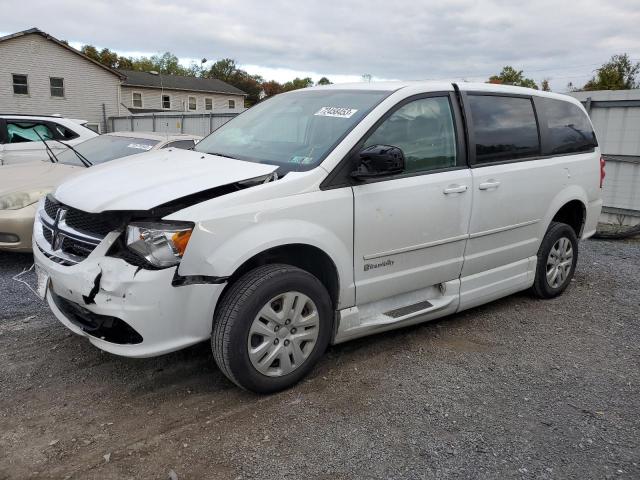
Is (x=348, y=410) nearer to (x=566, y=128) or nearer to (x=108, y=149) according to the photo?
(x=566, y=128)

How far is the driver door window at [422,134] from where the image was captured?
3635 mm

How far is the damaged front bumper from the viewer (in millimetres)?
2760

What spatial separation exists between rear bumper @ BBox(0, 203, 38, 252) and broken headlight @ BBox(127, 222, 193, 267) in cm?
302

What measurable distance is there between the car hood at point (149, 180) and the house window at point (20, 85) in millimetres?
29899

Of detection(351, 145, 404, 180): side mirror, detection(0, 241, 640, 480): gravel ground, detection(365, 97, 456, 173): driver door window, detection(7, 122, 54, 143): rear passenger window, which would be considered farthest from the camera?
detection(7, 122, 54, 143): rear passenger window

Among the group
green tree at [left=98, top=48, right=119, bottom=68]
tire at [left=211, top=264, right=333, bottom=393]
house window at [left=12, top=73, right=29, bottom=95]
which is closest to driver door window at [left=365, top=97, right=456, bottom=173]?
tire at [left=211, top=264, right=333, bottom=393]

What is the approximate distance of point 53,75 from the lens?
29.9 m

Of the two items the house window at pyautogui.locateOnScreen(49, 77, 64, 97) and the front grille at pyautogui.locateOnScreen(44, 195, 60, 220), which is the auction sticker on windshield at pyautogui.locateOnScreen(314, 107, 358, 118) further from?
the house window at pyautogui.locateOnScreen(49, 77, 64, 97)

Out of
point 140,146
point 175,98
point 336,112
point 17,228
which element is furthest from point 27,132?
point 175,98

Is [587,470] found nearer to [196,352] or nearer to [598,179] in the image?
[196,352]

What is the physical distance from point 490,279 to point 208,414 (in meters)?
2.55

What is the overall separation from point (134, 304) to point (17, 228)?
316cm

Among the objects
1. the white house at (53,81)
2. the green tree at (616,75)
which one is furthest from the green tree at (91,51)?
the green tree at (616,75)

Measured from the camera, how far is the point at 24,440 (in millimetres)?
2713
